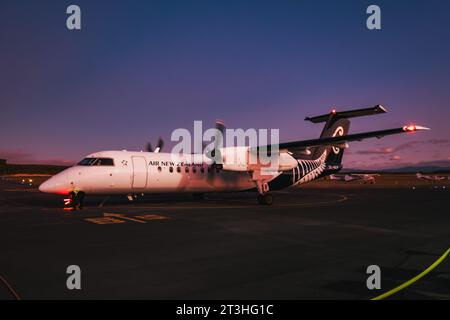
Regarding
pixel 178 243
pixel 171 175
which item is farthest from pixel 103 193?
pixel 178 243

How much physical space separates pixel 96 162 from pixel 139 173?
6.93ft

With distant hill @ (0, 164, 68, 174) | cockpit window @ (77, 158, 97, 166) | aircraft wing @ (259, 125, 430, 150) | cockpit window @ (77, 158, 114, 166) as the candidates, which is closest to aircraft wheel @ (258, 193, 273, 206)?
aircraft wing @ (259, 125, 430, 150)

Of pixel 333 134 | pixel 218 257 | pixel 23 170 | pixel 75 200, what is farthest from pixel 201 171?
pixel 23 170

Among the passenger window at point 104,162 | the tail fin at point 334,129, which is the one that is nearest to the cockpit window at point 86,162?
the passenger window at point 104,162

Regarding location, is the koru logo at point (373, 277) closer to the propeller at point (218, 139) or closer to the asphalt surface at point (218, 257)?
the asphalt surface at point (218, 257)

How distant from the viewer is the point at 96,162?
668 inches

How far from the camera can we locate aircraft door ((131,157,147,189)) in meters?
17.9

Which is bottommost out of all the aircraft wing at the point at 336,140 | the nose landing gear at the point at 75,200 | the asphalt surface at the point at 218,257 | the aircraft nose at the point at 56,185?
the asphalt surface at the point at 218,257

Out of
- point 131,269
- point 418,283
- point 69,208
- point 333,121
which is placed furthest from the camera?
point 333,121

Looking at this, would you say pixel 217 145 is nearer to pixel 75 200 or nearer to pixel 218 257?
pixel 75 200

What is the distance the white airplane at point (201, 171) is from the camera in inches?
651

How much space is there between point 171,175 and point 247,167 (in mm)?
4159

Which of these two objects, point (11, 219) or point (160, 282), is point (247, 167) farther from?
point (160, 282)
